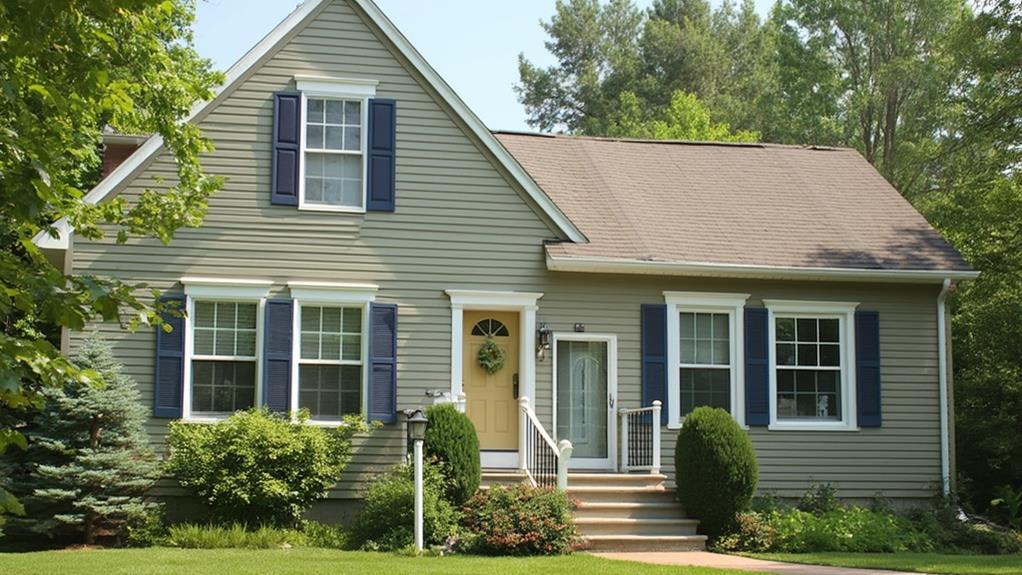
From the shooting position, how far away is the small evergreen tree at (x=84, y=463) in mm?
13539

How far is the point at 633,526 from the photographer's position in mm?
14359

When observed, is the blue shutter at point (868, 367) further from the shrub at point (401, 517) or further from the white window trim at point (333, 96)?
the white window trim at point (333, 96)

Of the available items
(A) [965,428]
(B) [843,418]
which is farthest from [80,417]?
(A) [965,428]

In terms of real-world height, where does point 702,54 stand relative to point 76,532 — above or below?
above

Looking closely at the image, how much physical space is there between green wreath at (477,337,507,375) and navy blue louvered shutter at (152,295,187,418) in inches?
150

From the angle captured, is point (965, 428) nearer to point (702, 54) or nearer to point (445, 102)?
point (445, 102)

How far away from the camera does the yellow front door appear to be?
16000mm

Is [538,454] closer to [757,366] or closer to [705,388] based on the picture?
[705,388]

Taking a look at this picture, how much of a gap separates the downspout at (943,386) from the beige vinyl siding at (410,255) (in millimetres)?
384

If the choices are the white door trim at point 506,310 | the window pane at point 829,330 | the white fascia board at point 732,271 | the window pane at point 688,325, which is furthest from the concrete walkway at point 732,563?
the window pane at point 829,330

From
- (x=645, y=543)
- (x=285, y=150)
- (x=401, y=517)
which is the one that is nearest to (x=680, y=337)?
(x=645, y=543)

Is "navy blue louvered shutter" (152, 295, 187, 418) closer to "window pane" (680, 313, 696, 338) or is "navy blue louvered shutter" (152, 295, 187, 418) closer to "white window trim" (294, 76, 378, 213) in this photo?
"white window trim" (294, 76, 378, 213)

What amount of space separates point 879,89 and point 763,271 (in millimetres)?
20104

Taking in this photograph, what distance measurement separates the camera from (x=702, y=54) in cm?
4278
